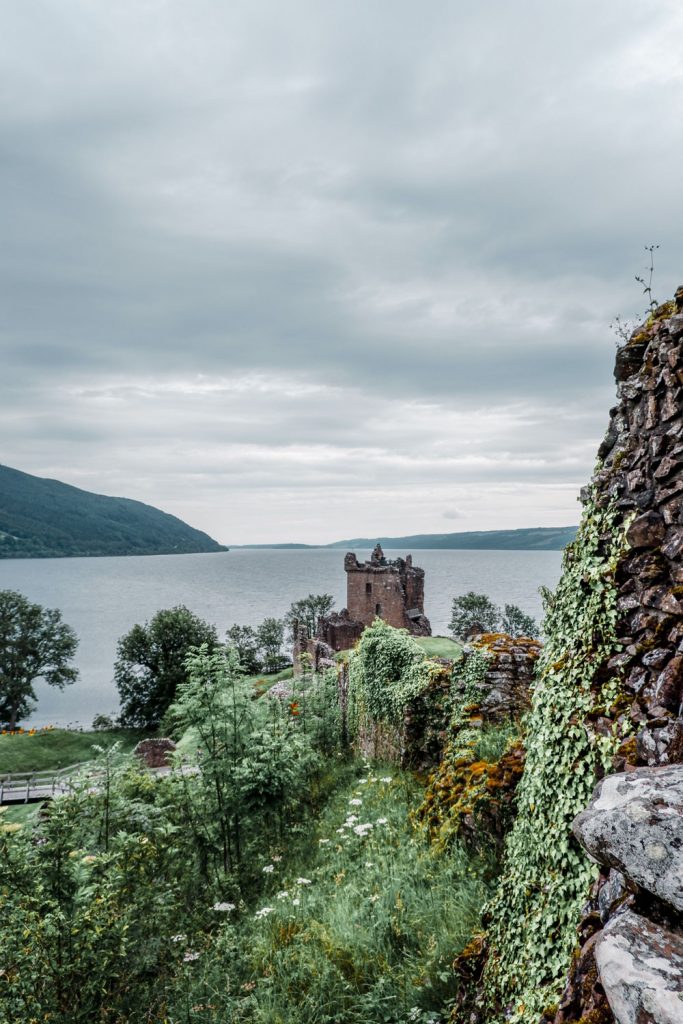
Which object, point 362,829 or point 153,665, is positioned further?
point 153,665

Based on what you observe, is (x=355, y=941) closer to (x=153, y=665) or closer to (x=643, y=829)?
(x=643, y=829)

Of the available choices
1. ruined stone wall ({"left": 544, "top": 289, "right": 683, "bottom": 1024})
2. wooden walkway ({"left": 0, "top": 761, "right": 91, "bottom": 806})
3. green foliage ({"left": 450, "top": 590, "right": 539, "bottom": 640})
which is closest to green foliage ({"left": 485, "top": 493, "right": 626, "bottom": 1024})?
ruined stone wall ({"left": 544, "top": 289, "right": 683, "bottom": 1024})

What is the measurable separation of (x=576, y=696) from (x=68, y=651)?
181 feet

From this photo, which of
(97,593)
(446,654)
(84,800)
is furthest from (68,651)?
(97,593)

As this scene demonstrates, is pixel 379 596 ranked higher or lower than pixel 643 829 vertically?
lower

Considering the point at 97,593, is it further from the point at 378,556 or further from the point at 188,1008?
the point at 188,1008

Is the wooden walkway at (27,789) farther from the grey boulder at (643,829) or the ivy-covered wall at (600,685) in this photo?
the grey boulder at (643,829)

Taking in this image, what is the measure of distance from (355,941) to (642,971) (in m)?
4.56

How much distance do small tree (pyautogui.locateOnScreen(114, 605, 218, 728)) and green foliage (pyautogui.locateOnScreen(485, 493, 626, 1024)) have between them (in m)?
42.8

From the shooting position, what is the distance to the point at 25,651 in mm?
48625

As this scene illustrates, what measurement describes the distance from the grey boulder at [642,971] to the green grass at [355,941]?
11.0 feet

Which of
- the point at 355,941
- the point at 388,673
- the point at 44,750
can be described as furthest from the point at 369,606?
the point at 355,941

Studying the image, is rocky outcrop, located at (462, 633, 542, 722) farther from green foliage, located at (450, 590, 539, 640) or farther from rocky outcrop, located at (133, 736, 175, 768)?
green foliage, located at (450, 590, 539, 640)

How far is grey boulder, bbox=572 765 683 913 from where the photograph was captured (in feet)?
7.36
